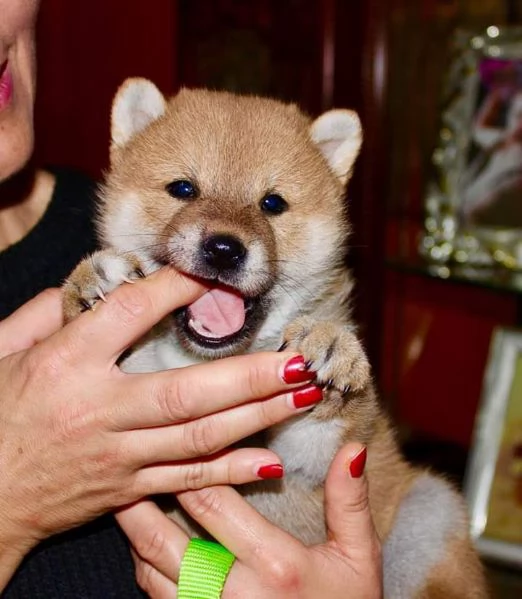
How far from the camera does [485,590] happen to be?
5.18 feet

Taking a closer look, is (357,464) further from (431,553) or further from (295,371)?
(431,553)

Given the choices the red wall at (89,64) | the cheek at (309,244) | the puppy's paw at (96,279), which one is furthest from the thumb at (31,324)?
the red wall at (89,64)

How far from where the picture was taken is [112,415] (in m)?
1.16

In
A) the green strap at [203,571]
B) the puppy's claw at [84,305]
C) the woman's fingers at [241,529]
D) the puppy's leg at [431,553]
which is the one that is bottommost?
the puppy's leg at [431,553]

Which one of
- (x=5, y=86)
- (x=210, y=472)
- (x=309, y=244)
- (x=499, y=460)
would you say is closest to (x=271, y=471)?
(x=210, y=472)

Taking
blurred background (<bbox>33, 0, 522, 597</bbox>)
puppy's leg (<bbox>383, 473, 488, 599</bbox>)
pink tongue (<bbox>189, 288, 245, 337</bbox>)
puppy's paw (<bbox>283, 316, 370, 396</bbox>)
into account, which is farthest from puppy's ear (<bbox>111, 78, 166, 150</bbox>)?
blurred background (<bbox>33, 0, 522, 597</bbox>)

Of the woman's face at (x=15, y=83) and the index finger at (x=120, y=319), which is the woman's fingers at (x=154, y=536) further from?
the woman's face at (x=15, y=83)

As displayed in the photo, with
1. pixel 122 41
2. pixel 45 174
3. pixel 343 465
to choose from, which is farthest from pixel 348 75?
pixel 343 465

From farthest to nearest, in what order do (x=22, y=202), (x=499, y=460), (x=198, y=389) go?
(x=499, y=460) < (x=22, y=202) < (x=198, y=389)

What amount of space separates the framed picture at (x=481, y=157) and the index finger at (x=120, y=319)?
1.61 m

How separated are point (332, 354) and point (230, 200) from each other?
1.08 ft

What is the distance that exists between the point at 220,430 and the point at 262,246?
0.31m

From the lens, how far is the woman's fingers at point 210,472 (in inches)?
49.2

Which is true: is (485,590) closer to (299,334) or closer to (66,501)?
(299,334)
